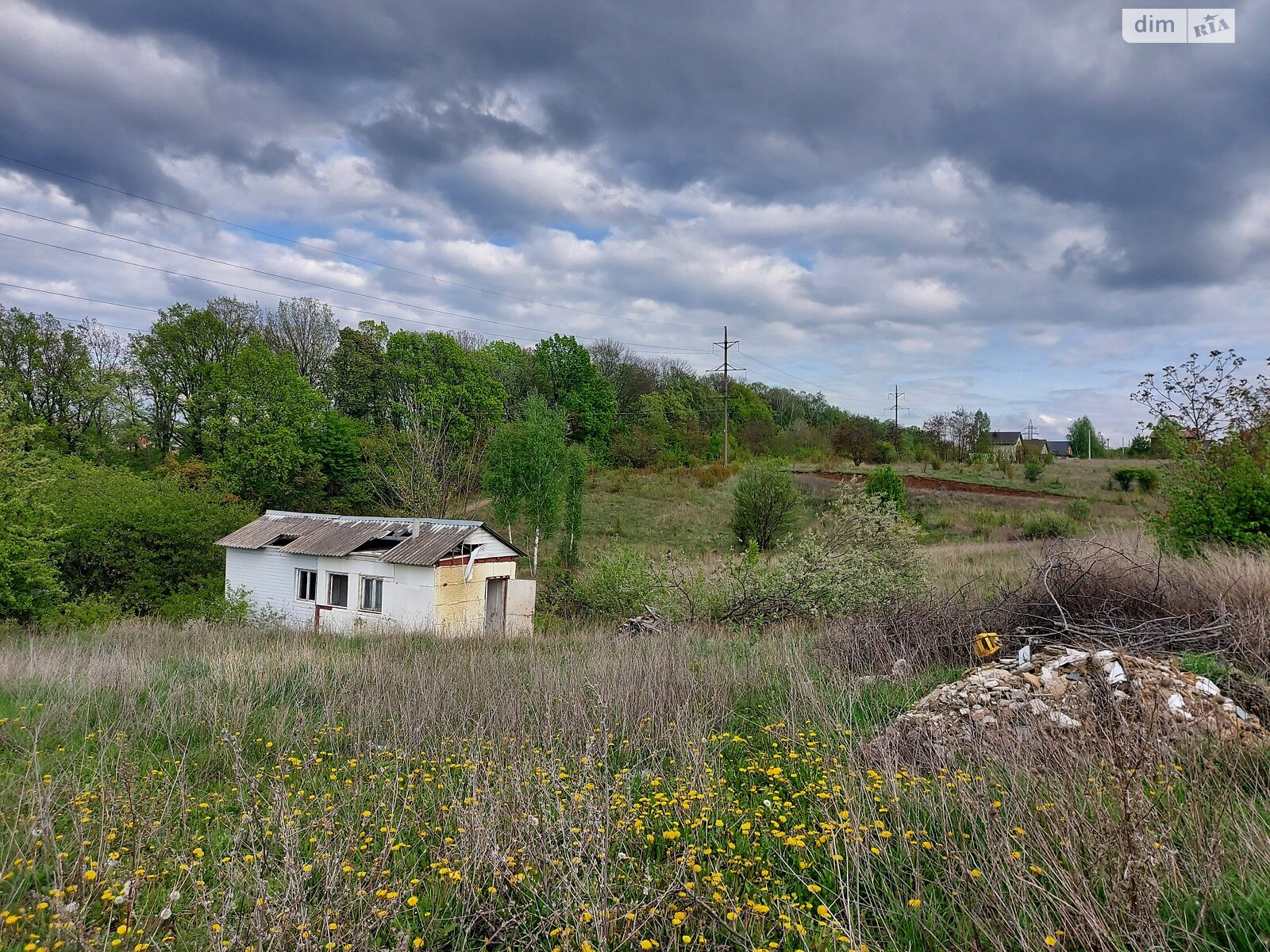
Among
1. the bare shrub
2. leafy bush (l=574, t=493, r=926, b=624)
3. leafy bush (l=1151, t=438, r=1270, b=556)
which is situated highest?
leafy bush (l=1151, t=438, r=1270, b=556)

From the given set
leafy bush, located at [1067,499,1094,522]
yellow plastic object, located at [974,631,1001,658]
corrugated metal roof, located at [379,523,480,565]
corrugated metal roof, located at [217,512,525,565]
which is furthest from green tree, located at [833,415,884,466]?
yellow plastic object, located at [974,631,1001,658]

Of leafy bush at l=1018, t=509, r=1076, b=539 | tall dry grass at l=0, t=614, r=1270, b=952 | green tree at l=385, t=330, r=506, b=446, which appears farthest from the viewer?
green tree at l=385, t=330, r=506, b=446

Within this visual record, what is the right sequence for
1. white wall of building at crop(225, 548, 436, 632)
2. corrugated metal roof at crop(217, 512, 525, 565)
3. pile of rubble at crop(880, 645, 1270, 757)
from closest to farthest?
pile of rubble at crop(880, 645, 1270, 757) → white wall of building at crop(225, 548, 436, 632) → corrugated metal roof at crop(217, 512, 525, 565)

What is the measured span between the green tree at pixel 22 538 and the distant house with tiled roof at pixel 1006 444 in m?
47.0

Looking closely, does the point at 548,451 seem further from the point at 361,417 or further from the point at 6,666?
the point at 6,666

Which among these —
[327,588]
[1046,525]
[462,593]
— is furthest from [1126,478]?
[327,588]

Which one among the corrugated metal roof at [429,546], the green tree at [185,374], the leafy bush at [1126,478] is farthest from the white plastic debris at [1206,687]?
the green tree at [185,374]

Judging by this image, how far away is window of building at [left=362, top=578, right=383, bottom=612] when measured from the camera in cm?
2089

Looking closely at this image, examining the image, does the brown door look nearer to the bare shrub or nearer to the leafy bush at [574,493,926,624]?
the leafy bush at [574,493,926,624]

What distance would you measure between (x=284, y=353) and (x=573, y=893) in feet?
129

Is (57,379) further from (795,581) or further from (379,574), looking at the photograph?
(795,581)

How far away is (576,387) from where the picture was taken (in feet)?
168

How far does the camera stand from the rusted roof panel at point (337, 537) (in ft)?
71.2

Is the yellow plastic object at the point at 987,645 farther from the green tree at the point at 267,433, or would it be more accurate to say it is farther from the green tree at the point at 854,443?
the green tree at the point at 854,443
